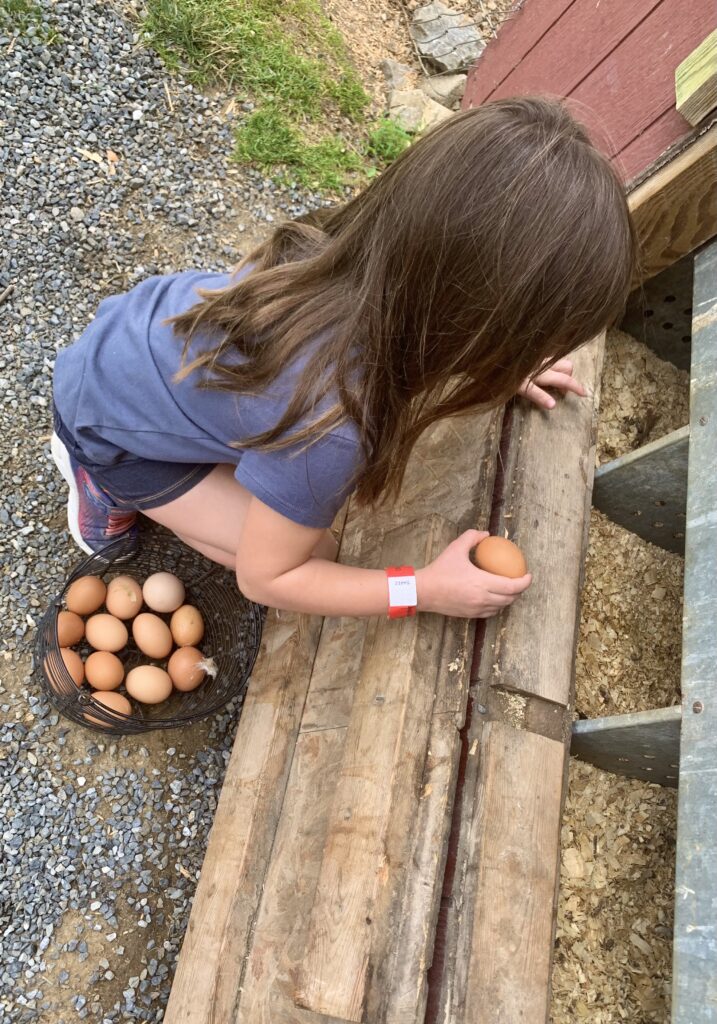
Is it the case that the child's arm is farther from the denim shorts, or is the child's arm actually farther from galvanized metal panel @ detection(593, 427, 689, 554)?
galvanized metal panel @ detection(593, 427, 689, 554)

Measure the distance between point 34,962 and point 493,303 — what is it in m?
1.86

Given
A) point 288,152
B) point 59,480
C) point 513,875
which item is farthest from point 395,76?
point 513,875

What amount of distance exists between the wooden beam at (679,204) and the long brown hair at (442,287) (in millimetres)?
779

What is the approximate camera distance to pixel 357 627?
198 centimetres

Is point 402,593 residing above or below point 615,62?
below

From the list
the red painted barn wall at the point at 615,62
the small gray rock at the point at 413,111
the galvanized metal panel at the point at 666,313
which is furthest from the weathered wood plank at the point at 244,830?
the small gray rock at the point at 413,111

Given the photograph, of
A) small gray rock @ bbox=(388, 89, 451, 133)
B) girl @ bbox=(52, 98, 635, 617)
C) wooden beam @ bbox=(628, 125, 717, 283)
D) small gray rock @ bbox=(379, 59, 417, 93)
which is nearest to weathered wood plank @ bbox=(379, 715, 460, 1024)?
girl @ bbox=(52, 98, 635, 617)

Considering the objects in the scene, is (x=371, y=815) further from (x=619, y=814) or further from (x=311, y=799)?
(x=619, y=814)

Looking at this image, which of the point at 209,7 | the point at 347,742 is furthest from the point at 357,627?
the point at 209,7

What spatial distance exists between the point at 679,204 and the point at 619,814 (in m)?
1.47

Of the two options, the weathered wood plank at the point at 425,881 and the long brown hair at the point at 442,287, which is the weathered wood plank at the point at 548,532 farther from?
the long brown hair at the point at 442,287

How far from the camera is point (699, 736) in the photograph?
1.49 meters

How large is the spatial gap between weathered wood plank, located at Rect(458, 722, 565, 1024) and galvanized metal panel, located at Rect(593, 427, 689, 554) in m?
0.71

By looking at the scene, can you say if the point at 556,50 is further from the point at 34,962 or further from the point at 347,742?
the point at 34,962
